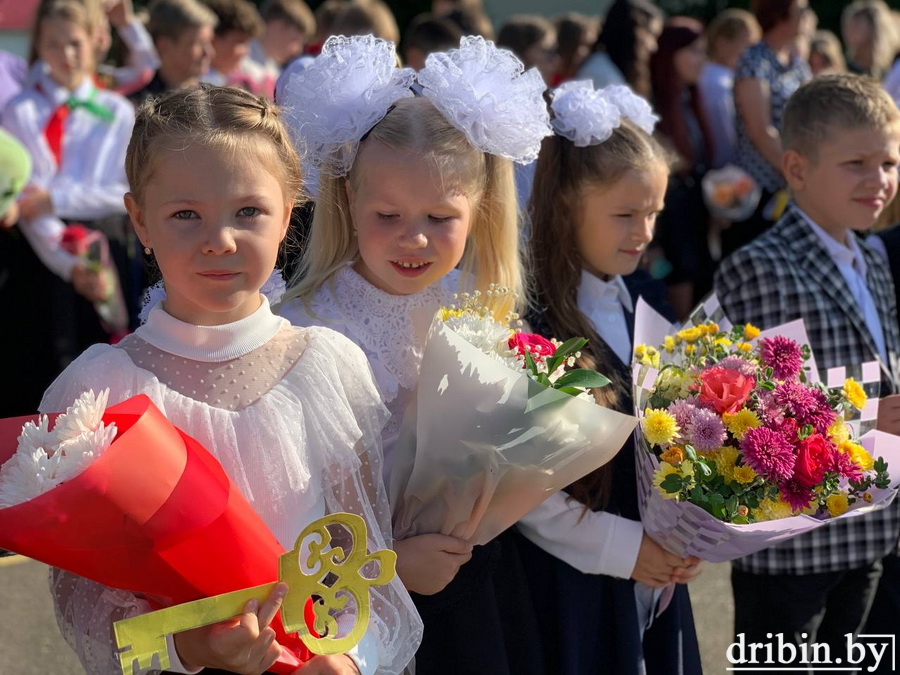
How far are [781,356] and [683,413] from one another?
35 centimetres

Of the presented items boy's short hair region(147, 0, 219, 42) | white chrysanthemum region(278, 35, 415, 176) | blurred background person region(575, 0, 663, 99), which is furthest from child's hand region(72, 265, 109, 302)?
blurred background person region(575, 0, 663, 99)

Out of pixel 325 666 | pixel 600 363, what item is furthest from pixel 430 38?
pixel 325 666

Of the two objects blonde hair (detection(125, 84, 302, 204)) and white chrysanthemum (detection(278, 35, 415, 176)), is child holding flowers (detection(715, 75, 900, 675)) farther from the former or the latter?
blonde hair (detection(125, 84, 302, 204))

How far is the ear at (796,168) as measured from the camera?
3508mm

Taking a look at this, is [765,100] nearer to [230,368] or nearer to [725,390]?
[725,390]

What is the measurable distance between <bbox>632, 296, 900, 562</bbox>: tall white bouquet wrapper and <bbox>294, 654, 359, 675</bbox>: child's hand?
A: 836mm

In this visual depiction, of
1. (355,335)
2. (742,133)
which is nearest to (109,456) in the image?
(355,335)

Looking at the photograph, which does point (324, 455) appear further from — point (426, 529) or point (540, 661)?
point (540, 661)

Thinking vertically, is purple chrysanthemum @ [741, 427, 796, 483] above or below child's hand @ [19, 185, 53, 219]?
below

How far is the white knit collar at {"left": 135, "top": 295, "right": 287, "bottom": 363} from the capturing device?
204 cm

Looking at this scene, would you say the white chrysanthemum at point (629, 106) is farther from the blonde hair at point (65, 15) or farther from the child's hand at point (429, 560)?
the blonde hair at point (65, 15)

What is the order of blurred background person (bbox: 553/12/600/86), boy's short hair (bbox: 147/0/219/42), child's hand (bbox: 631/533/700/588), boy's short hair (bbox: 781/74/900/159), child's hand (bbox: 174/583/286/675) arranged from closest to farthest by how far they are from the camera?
child's hand (bbox: 174/583/286/675)
child's hand (bbox: 631/533/700/588)
boy's short hair (bbox: 781/74/900/159)
boy's short hair (bbox: 147/0/219/42)
blurred background person (bbox: 553/12/600/86)


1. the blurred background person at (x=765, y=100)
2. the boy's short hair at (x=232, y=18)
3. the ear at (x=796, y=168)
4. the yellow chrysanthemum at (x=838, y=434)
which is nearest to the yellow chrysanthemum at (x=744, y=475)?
the yellow chrysanthemum at (x=838, y=434)

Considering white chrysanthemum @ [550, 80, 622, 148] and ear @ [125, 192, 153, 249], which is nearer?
ear @ [125, 192, 153, 249]
